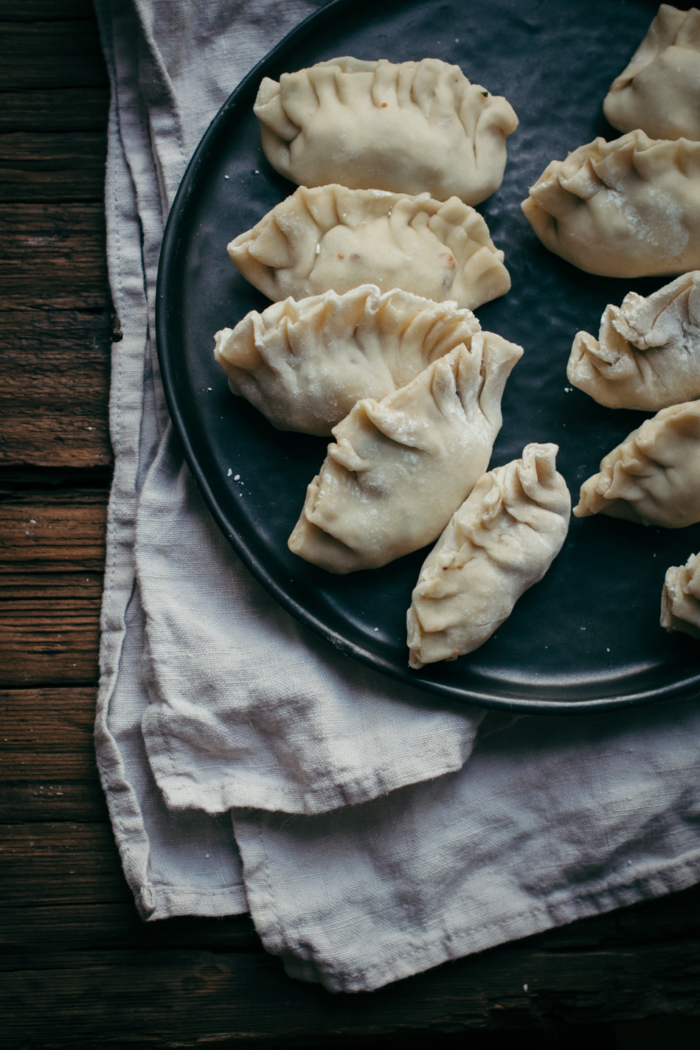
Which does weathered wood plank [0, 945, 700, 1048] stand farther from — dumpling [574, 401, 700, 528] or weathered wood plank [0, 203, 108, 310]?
weathered wood plank [0, 203, 108, 310]

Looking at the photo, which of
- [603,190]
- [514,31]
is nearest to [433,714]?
[603,190]

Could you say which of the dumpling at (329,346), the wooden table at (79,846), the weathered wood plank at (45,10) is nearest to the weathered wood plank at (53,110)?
the wooden table at (79,846)

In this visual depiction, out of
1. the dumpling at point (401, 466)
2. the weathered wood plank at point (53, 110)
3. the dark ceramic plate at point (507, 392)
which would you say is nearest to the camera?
the dumpling at point (401, 466)

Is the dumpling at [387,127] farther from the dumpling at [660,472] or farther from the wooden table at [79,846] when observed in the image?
the dumpling at [660,472]

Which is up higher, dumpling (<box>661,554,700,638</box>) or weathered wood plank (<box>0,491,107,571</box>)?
dumpling (<box>661,554,700,638</box>)

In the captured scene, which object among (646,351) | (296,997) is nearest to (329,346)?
(646,351)

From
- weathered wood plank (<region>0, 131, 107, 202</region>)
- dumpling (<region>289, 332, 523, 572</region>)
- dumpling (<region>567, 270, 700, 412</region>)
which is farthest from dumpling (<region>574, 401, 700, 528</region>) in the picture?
weathered wood plank (<region>0, 131, 107, 202</region>)
